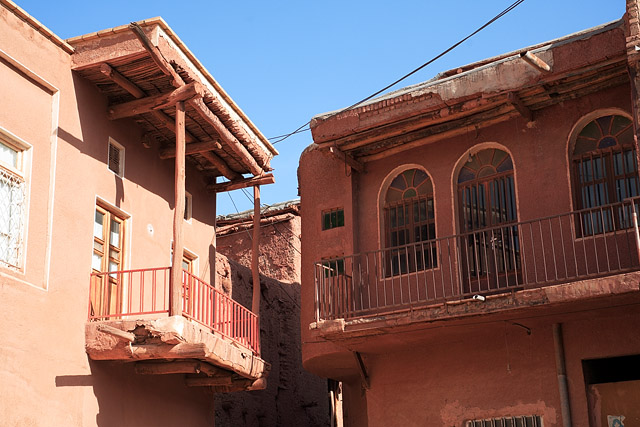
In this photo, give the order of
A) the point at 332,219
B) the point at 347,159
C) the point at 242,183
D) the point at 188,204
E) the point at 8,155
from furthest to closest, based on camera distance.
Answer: the point at 242,183
the point at 188,204
the point at 332,219
the point at 347,159
the point at 8,155

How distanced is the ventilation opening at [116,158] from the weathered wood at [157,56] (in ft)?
5.39

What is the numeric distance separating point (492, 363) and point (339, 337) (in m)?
2.39

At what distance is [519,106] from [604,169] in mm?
1600

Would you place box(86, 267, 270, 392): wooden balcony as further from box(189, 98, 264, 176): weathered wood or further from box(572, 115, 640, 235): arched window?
box(572, 115, 640, 235): arched window

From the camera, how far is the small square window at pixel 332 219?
612 inches

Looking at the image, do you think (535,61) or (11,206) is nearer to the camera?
(11,206)

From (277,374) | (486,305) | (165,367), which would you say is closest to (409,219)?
(486,305)

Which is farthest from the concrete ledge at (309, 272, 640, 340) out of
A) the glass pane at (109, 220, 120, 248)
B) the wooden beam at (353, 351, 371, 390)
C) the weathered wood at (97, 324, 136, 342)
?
the glass pane at (109, 220, 120, 248)

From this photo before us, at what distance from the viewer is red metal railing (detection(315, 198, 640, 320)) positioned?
1255 centimetres

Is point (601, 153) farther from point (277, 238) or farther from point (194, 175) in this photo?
point (277, 238)

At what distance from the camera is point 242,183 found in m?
17.2

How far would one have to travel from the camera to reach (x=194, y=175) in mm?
17156

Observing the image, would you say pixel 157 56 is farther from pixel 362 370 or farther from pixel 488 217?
pixel 362 370

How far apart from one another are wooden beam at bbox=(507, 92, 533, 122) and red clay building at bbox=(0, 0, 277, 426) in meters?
4.82
